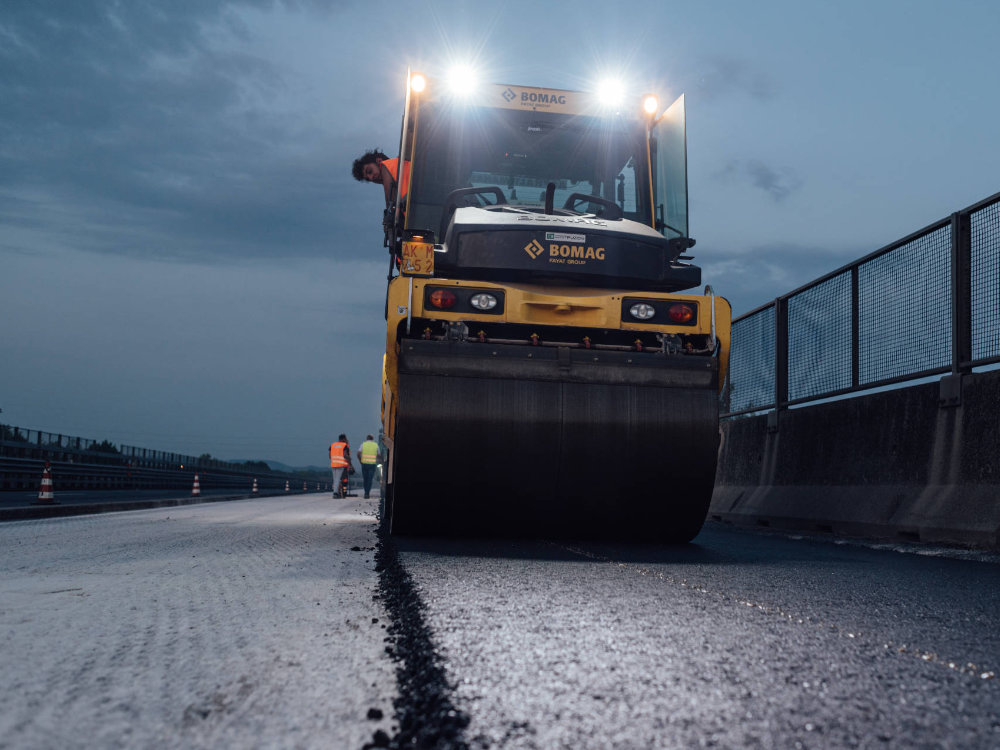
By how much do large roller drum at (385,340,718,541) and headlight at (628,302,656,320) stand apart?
39 cm

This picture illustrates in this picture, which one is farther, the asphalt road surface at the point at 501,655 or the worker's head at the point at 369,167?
the worker's head at the point at 369,167

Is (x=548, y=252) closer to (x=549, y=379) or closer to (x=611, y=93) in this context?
(x=549, y=379)

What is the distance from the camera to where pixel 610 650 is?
252 cm

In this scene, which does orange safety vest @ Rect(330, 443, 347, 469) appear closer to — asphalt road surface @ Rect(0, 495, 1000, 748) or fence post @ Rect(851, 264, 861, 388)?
fence post @ Rect(851, 264, 861, 388)

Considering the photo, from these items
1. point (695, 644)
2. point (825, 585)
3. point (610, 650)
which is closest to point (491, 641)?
point (610, 650)

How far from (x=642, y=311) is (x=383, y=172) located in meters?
2.85

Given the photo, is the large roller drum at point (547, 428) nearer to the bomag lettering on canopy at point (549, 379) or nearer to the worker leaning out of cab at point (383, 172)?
the bomag lettering on canopy at point (549, 379)

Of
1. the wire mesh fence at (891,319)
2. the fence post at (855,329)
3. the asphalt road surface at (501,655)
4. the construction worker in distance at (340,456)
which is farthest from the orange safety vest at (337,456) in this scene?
the asphalt road surface at (501,655)

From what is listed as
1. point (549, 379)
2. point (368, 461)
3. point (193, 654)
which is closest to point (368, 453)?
point (368, 461)

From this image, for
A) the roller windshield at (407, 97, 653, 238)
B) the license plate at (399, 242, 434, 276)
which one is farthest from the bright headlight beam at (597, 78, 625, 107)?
the license plate at (399, 242, 434, 276)

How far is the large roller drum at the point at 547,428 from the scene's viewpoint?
232 inches

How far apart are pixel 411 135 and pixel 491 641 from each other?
5.62m

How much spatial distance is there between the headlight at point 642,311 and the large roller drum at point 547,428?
1.28 ft

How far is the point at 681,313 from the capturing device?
6.39m
